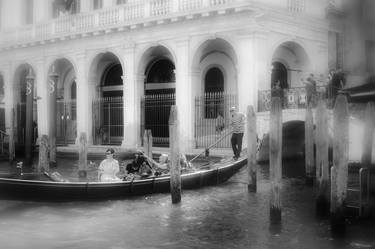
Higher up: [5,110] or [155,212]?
[5,110]

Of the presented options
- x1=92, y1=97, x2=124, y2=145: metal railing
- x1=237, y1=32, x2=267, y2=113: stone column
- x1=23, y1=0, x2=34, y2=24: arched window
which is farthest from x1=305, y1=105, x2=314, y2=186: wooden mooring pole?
x1=23, y1=0, x2=34, y2=24: arched window

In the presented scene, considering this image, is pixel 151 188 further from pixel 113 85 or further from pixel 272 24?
pixel 113 85

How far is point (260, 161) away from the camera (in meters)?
14.3

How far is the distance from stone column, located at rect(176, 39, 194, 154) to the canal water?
228 inches

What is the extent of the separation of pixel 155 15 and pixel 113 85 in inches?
194

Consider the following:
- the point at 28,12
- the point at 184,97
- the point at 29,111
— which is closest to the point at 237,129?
the point at 184,97

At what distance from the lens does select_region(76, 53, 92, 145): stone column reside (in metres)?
19.4

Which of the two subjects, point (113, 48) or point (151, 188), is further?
point (113, 48)

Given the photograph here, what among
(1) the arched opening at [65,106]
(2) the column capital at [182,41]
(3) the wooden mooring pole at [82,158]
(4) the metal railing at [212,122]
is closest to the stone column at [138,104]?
(2) the column capital at [182,41]

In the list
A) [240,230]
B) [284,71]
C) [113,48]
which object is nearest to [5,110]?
[113,48]

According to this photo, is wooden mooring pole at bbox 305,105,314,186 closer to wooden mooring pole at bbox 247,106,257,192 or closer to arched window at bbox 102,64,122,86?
wooden mooring pole at bbox 247,106,257,192

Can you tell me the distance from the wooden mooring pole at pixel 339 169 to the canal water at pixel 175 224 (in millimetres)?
243

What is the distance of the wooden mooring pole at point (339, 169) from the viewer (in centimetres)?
689

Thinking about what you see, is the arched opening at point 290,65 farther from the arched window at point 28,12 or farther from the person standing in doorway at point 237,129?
the arched window at point 28,12
